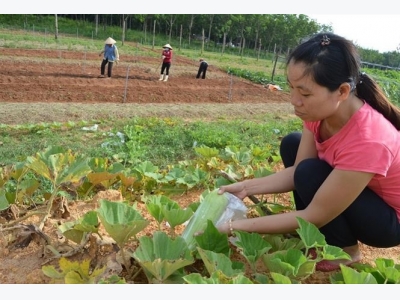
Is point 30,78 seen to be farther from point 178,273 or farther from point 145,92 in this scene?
point 178,273

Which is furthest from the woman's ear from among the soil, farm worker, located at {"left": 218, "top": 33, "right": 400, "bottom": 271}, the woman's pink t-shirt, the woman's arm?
the soil

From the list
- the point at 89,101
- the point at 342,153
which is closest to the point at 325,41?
the point at 342,153

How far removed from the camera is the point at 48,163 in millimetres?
2025

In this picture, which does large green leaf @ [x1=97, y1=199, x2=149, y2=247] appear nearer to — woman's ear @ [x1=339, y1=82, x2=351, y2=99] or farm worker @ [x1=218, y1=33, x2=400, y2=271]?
farm worker @ [x1=218, y1=33, x2=400, y2=271]

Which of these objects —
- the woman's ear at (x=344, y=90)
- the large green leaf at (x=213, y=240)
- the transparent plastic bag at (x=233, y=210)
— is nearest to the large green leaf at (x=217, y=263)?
the large green leaf at (x=213, y=240)

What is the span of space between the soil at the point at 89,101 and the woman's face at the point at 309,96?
Result: 68 cm

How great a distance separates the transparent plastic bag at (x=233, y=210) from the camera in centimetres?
203

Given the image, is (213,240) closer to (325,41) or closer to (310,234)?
(310,234)

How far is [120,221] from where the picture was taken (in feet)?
5.37

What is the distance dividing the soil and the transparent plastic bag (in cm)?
31

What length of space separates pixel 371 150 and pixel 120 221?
3.16 ft

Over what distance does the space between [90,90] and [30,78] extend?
1.85 m

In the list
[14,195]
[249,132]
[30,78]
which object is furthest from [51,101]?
[14,195]

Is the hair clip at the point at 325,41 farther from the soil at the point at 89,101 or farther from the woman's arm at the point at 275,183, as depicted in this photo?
the soil at the point at 89,101
